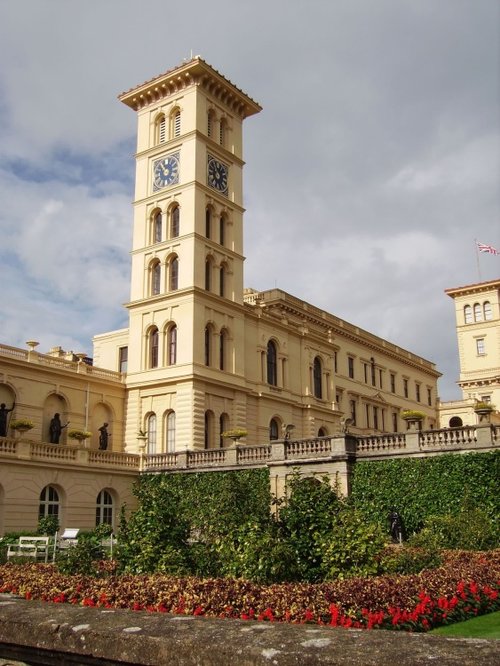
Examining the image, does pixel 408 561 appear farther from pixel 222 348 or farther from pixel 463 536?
pixel 222 348

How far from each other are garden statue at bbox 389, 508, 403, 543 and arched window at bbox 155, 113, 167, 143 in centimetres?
3205

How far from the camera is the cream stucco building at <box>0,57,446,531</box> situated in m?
38.0

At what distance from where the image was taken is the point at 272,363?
49938 millimetres

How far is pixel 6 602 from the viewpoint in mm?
5848

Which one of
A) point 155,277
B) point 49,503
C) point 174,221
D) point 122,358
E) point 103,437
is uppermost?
point 174,221

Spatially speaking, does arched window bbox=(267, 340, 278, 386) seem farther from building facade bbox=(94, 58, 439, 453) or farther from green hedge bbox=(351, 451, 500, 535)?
green hedge bbox=(351, 451, 500, 535)

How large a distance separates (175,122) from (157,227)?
25.5ft

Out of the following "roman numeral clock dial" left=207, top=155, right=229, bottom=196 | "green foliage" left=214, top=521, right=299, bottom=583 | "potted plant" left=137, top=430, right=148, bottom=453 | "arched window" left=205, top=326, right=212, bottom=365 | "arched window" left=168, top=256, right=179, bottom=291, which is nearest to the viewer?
"green foliage" left=214, top=521, right=299, bottom=583

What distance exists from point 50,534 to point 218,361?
1693 cm

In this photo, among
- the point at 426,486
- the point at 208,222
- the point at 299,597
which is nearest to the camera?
the point at 299,597

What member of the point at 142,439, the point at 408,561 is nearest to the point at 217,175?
the point at 142,439

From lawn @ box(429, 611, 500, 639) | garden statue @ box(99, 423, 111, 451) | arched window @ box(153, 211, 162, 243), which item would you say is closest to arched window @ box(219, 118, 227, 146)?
arched window @ box(153, 211, 162, 243)

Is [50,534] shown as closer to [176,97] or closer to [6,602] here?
[6,602]

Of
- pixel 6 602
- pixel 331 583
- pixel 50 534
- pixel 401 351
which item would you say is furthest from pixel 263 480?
pixel 401 351
